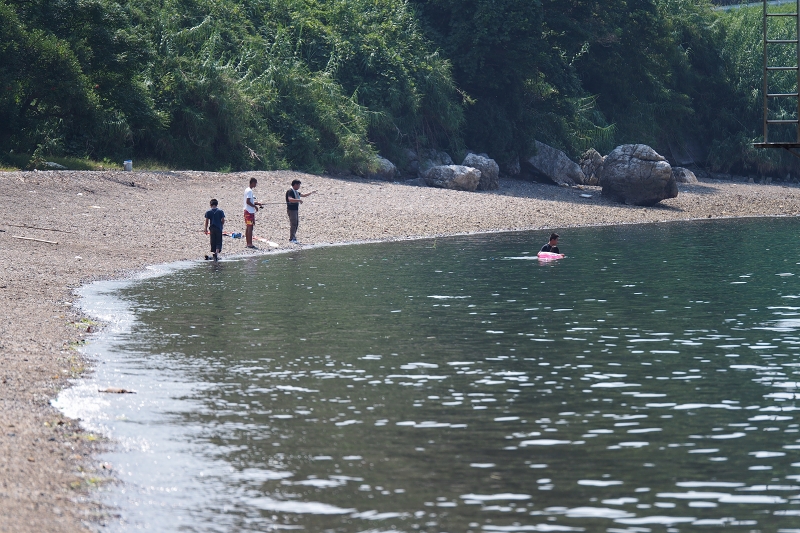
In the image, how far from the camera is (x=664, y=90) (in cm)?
5791

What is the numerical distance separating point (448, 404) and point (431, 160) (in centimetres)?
3559

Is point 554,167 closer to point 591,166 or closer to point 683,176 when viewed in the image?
point 591,166

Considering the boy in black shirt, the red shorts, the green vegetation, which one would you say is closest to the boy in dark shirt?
the red shorts

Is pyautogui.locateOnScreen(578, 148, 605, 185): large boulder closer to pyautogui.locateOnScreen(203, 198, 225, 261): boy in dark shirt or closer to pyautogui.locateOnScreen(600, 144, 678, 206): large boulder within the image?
pyautogui.locateOnScreen(600, 144, 678, 206): large boulder

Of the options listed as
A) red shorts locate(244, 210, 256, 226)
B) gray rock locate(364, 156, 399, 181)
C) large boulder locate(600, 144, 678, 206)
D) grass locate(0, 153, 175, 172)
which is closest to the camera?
red shorts locate(244, 210, 256, 226)

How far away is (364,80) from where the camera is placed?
157ft

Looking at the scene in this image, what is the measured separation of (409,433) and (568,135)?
43.3m

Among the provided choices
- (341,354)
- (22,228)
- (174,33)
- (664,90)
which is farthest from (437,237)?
(664,90)

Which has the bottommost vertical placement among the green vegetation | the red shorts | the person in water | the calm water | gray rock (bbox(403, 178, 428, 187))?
the calm water

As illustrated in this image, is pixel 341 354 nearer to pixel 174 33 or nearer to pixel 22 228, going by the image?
pixel 22 228

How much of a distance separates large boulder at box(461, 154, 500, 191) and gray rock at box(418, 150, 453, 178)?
158 cm

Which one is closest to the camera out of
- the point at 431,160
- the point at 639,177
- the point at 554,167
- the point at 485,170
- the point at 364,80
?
the point at 639,177

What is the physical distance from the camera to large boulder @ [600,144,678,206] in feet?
139

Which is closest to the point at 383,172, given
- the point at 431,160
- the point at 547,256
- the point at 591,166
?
the point at 431,160
